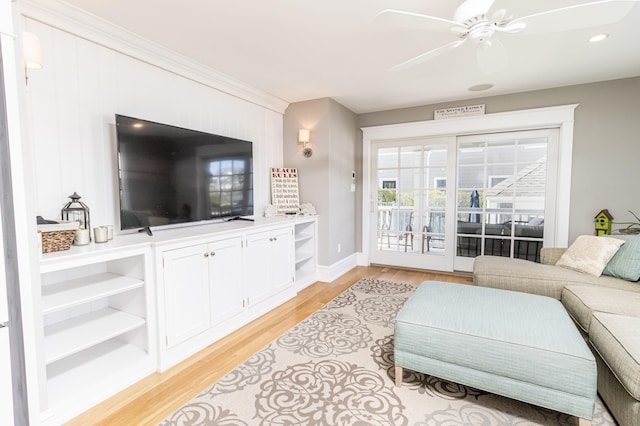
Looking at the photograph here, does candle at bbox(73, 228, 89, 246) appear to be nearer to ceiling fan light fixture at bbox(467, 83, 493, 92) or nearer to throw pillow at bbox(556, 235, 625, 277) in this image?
throw pillow at bbox(556, 235, 625, 277)

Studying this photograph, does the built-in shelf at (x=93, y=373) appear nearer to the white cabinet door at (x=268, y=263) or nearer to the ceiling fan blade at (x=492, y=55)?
the white cabinet door at (x=268, y=263)

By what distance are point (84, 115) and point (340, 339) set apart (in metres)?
2.51

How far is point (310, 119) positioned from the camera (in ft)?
13.1

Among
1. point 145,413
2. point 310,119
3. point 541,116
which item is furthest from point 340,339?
point 541,116

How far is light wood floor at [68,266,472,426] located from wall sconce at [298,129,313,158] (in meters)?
1.81

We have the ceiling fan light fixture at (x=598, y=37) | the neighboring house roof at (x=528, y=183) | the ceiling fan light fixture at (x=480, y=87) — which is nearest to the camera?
the ceiling fan light fixture at (x=598, y=37)

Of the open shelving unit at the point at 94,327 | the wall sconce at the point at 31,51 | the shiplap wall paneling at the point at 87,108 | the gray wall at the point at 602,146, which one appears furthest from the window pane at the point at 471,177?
the wall sconce at the point at 31,51

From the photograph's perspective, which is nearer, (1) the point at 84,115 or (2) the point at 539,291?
(1) the point at 84,115

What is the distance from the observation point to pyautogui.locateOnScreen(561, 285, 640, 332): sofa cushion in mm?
1933

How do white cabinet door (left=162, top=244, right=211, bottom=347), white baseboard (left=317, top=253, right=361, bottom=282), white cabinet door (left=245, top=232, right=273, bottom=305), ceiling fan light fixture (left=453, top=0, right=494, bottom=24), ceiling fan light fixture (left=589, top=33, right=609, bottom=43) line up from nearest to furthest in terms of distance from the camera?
ceiling fan light fixture (left=453, top=0, right=494, bottom=24) < white cabinet door (left=162, top=244, right=211, bottom=347) < ceiling fan light fixture (left=589, top=33, right=609, bottom=43) < white cabinet door (left=245, top=232, right=273, bottom=305) < white baseboard (left=317, top=253, right=361, bottom=282)

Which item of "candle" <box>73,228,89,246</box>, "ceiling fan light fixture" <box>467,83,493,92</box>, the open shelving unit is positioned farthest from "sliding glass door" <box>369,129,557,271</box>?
"candle" <box>73,228,89,246</box>

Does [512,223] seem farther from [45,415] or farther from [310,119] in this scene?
[45,415]

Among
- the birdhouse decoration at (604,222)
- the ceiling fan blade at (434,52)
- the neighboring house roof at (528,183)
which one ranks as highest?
the ceiling fan blade at (434,52)

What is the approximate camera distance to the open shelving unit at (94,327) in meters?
1.65
